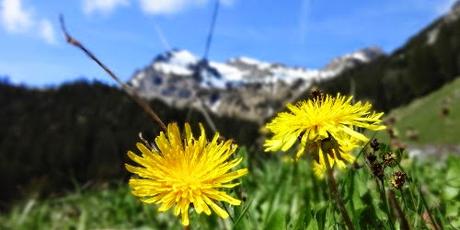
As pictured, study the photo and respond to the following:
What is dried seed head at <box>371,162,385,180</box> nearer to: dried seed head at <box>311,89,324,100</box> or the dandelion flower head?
the dandelion flower head

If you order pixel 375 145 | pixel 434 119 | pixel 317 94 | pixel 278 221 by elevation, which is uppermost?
pixel 434 119

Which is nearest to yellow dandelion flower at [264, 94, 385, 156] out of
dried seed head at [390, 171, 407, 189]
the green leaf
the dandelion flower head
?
the dandelion flower head

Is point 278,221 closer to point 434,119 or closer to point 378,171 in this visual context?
point 378,171

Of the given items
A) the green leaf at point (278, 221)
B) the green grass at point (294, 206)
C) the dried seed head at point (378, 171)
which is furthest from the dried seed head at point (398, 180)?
the green leaf at point (278, 221)

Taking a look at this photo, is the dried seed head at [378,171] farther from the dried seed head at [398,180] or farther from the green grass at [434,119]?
the green grass at [434,119]

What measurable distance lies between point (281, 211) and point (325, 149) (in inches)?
17.6

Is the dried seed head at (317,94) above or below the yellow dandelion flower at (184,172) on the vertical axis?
above

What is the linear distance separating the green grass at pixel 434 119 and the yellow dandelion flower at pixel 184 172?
6096cm

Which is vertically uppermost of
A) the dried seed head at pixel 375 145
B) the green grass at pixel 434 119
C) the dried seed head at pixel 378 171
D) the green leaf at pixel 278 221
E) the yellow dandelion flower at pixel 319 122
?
the green grass at pixel 434 119

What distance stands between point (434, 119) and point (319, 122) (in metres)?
89.9

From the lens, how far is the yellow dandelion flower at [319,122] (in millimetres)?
1255

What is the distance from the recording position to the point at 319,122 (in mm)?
1316

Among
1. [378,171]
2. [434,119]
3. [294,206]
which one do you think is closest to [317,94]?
[378,171]

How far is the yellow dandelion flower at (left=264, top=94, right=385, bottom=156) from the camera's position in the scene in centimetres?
125
